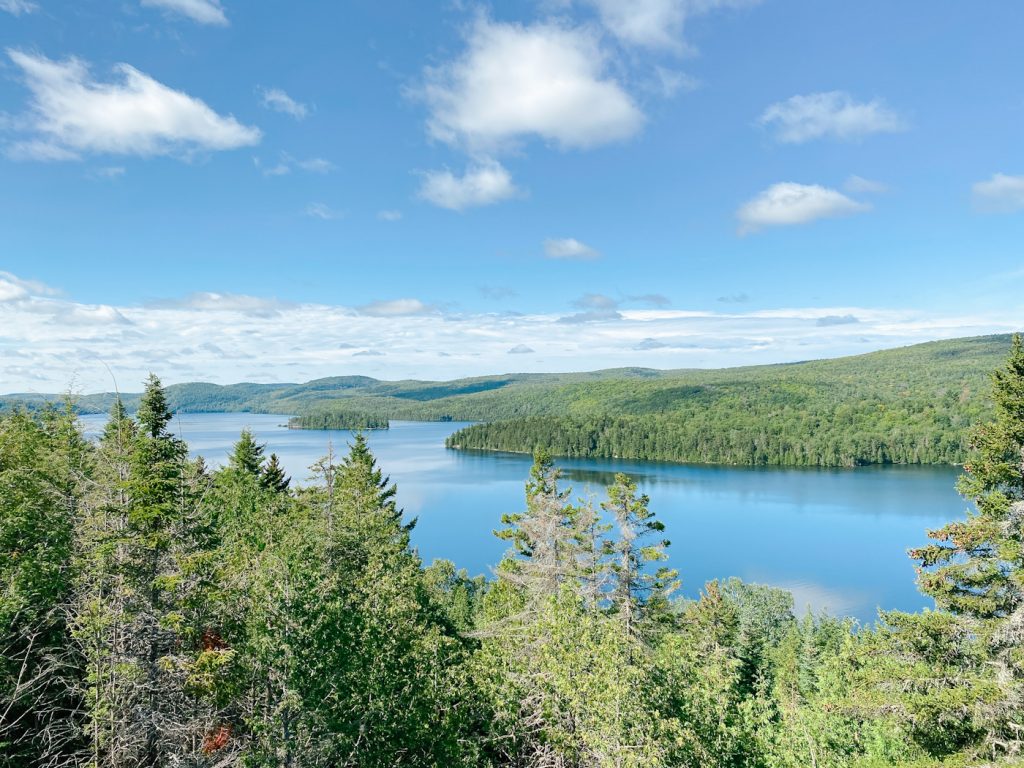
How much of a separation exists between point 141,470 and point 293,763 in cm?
665

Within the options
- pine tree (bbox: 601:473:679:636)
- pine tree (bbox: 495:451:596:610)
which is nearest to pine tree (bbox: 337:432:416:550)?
pine tree (bbox: 495:451:596:610)

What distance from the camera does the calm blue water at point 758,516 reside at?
5141cm

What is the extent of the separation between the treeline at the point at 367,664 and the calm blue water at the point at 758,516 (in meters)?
6.84

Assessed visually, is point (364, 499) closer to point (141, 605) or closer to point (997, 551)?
point (141, 605)

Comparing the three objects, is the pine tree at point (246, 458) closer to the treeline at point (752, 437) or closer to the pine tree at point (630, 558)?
the pine tree at point (630, 558)

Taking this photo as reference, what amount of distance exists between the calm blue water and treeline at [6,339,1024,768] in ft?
22.4

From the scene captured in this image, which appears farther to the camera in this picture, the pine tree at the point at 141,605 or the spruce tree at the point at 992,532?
the spruce tree at the point at 992,532

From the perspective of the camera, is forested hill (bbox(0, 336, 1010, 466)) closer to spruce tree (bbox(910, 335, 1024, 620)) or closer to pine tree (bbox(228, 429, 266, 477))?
pine tree (bbox(228, 429, 266, 477))

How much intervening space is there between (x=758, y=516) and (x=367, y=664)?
72.8m

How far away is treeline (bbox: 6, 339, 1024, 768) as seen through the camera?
8844 mm

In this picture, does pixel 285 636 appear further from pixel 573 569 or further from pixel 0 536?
pixel 573 569

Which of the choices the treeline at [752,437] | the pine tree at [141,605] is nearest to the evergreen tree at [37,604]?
the pine tree at [141,605]

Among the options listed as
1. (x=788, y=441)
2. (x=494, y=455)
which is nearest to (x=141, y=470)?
(x=494, y=455)

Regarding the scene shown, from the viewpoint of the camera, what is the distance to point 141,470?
11.9 meters
